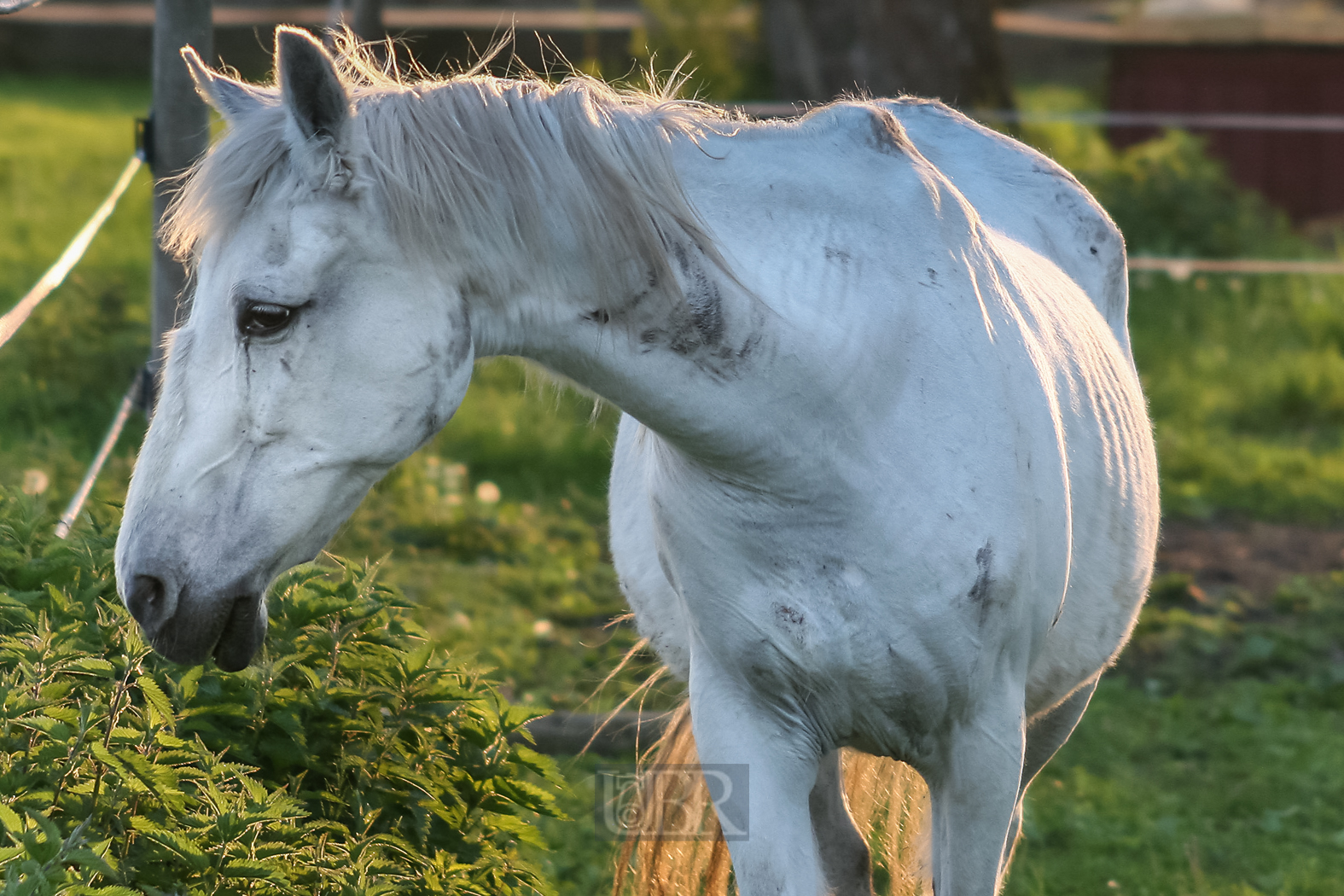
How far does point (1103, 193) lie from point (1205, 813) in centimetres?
568

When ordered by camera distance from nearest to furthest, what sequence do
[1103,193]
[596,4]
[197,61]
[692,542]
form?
[197,61] → [692,542] → [1103,193] → [596,4]

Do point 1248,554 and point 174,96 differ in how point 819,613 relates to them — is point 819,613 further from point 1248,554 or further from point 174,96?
point 1248,554

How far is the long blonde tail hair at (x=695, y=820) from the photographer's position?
2.83 metres

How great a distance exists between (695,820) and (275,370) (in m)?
1.51

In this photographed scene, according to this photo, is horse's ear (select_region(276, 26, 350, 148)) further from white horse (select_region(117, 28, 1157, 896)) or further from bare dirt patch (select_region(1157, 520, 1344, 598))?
bare dirt patch (select_region(1157, 520, 1344, 598))

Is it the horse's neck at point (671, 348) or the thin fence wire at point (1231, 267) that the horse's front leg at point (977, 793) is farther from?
the thin fence wire at point (1231, 267)

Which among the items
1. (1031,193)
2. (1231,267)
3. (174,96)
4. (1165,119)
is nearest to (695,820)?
(1031,193)

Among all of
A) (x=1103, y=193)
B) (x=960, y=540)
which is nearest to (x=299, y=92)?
(x=960, y=540)

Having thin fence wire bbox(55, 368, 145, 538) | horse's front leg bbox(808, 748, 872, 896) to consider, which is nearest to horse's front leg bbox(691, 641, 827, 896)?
horse's front leg bbox(808, 748, 872, 896)

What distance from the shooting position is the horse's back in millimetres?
2918

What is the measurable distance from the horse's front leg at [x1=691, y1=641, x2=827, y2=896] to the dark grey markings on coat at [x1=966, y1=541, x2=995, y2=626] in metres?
0.35

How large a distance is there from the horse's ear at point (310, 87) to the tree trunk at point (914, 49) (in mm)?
7462

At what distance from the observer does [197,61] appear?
1.91m

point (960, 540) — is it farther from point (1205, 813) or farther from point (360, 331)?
point (1205, 813)
